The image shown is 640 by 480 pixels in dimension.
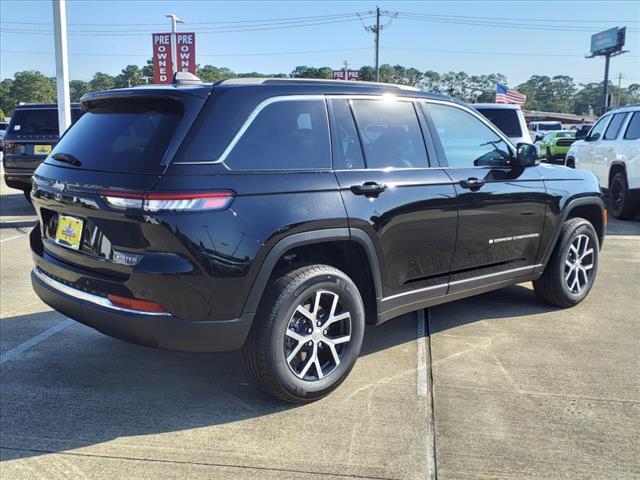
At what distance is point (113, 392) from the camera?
3.62 metres

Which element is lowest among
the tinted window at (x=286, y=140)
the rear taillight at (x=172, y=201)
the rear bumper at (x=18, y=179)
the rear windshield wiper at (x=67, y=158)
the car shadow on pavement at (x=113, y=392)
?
the car shadow on pavement at (x=113, y=392)

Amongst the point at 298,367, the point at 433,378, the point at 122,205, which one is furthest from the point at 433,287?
the point at 122,205

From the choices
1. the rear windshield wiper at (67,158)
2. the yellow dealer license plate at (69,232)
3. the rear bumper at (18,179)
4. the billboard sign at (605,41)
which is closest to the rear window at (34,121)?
the rear bumper at (18,179)

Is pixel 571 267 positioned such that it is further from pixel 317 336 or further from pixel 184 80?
pixel 184 80

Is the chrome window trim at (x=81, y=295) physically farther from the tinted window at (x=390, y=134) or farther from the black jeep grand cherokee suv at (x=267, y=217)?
the tinted window at (x=390, y=134)

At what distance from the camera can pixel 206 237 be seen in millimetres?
2924

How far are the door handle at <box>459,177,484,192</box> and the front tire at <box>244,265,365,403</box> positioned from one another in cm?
122

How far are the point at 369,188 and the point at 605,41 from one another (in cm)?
7928

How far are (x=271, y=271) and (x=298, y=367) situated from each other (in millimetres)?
652

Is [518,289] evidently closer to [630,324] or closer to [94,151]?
[630,324]

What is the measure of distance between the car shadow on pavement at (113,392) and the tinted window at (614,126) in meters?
7.58

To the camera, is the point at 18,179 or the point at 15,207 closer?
the point at 18,179

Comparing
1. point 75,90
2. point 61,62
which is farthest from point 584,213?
point 75,90

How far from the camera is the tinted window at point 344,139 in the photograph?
11.7 ft
